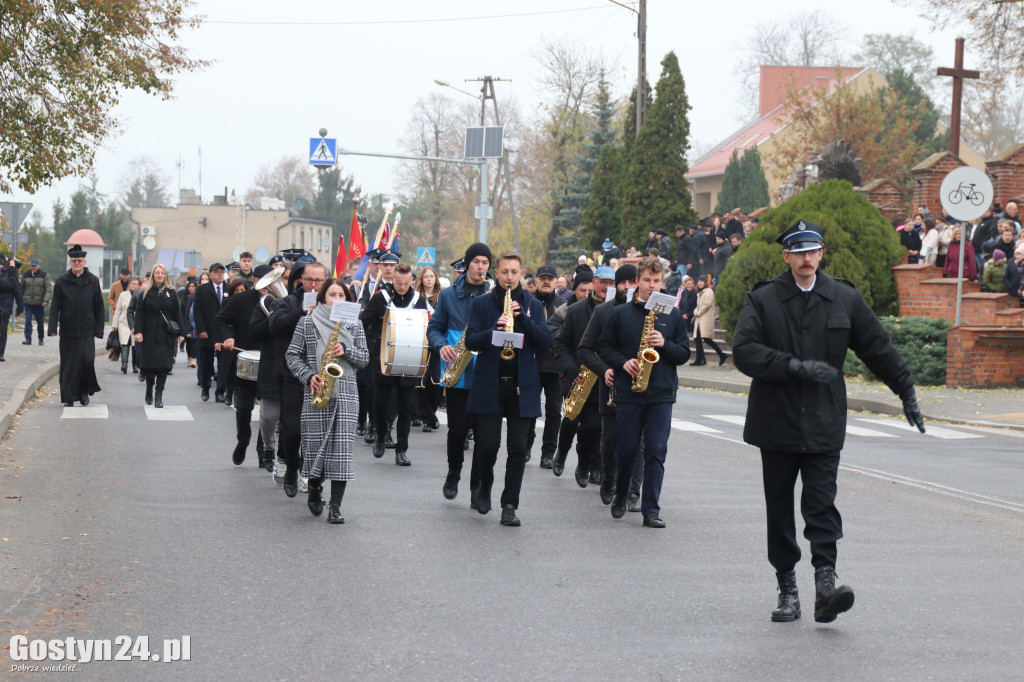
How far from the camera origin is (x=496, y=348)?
9898mm

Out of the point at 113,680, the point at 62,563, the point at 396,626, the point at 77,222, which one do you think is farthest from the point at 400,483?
the point at 77,222

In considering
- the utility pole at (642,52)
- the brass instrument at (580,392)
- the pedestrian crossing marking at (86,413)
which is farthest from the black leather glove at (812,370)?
the utility pole at (642,52)

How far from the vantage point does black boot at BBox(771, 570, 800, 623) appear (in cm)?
696

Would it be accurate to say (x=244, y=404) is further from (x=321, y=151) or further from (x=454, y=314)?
(x=321, y=151)

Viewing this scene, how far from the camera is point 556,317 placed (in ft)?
45.4

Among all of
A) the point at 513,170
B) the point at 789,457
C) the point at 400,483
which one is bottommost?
the point at 400,483

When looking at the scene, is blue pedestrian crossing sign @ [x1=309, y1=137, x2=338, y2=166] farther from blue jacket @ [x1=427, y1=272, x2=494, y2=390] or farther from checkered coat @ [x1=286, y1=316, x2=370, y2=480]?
checkered coat @ [x1=286, y1=316, x2=370, y2=480]

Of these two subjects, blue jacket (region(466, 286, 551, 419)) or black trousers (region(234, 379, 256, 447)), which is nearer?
blue jacket (region(466, 286, 551, 419))

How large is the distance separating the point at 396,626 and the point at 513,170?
74579 millimetres

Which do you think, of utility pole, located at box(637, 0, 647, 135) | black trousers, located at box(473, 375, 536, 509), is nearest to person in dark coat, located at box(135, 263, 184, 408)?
black trousers, located at box(473, 375, 536, 509)

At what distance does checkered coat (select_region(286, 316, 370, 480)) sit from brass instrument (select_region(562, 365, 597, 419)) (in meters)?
2.32

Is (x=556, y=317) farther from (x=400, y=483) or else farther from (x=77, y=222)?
(x=77, y=222)

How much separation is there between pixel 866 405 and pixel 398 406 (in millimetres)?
10536

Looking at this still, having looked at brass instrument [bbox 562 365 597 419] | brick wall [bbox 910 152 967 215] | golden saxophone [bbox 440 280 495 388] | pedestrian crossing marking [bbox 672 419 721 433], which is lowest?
pedestrian crossing marking [bbox 672 419 721 433]
